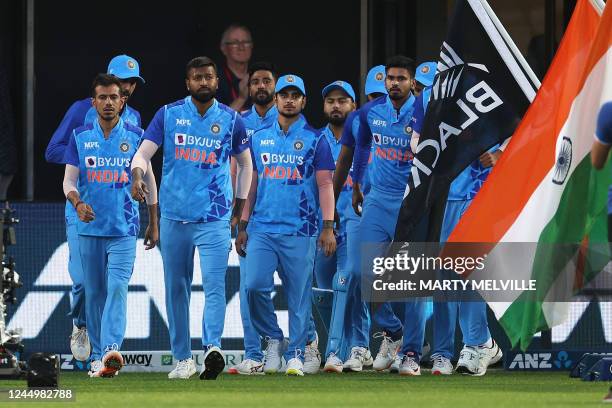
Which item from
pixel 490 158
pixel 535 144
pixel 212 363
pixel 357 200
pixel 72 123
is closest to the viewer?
pixel 535 144

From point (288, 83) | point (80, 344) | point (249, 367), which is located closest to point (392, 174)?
point (288, 83)

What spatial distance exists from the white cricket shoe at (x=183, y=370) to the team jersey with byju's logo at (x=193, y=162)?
42.3 inches

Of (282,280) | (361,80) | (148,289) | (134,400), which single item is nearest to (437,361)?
(282,280)

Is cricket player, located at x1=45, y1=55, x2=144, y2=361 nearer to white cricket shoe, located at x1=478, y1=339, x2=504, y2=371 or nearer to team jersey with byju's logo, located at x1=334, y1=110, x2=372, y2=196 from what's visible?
team jersey with byju's logo, located at x1=334, y1=110, x2=372, y2=196

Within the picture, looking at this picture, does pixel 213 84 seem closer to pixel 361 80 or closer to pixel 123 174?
pixel 123 174

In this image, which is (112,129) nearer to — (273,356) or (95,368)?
(95,368)

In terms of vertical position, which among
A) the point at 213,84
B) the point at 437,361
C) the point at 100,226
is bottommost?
the point at 437,361

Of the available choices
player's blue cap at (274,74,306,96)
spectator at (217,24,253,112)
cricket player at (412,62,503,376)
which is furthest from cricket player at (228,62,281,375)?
spectator at (217,24,253,112)

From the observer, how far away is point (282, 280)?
1561 cm

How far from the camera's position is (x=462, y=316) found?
15.4m

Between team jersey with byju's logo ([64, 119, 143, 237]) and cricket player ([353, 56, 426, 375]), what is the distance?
185 cm

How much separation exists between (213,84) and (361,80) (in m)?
→ 5.96

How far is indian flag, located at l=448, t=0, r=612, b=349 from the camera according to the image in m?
13.1

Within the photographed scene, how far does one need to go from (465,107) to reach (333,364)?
8.20 ft
